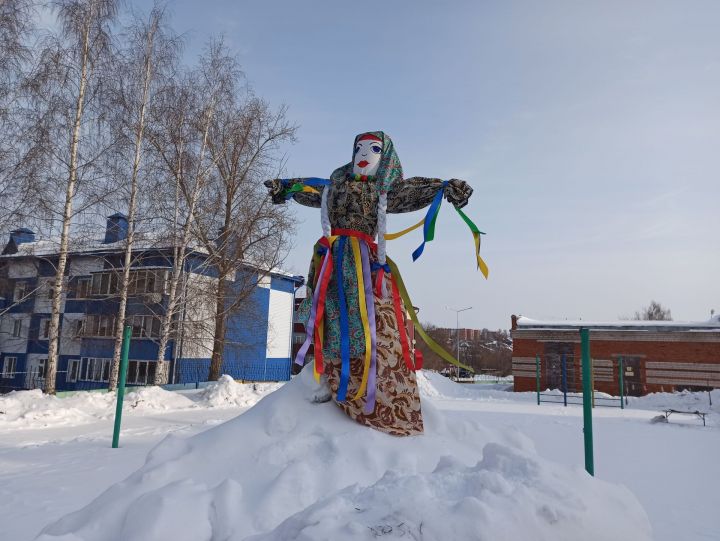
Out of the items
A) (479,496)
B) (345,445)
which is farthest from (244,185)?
(479,496)

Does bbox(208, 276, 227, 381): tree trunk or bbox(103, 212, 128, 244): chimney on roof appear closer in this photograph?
bbox(103, 212, 128, 244): chimney on roof

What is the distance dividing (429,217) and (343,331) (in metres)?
1.15

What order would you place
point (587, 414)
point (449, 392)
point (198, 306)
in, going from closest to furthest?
point (587, 414) → point (198, 306) → point (449, 392)

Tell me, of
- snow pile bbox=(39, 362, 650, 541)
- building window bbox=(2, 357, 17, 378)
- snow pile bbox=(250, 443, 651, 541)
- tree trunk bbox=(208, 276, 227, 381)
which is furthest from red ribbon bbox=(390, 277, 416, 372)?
building window bbox=(2, 357, 17, 378)

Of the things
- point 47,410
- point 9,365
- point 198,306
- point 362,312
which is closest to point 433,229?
point 362,312

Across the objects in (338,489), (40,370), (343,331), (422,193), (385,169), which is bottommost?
(40,370)

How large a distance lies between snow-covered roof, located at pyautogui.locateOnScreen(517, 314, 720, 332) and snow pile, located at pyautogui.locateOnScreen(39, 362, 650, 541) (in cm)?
1585

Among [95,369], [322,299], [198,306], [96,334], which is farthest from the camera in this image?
[96,334]

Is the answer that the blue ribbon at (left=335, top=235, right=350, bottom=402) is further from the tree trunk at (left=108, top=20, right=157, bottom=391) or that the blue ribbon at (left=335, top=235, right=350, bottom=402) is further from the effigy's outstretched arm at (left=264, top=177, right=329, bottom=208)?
the tree trunk at (left=108, top=20, right=157, bottom=391)

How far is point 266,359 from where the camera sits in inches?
864

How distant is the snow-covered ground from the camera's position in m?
1.58

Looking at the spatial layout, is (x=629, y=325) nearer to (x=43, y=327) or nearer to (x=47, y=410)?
(x=47, y=410)

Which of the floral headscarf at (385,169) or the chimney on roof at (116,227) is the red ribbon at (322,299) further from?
the chimney on roof at (116,227)

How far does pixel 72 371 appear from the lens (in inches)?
752
